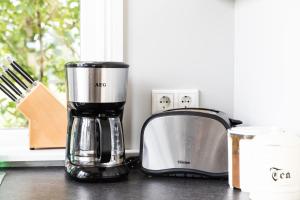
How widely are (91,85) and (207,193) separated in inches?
15.3

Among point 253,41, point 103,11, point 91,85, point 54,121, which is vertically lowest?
point 54,121

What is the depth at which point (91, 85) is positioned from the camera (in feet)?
3.85

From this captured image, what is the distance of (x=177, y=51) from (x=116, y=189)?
0.51m

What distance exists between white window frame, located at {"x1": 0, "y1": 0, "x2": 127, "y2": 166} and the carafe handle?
0.80ft

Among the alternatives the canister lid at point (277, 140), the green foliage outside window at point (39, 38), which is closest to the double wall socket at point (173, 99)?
the green foliage outside window at point (39, 38)

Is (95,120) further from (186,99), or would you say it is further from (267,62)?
(267,62)

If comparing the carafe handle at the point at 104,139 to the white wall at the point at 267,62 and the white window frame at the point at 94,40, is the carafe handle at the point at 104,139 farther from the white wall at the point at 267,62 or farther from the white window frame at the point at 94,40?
the white wall at the point at 267,62

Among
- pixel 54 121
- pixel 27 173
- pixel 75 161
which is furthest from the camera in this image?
pixel 54 121

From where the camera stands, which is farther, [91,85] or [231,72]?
[231,72]

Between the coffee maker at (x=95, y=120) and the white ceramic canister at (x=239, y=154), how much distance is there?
28 centimetres

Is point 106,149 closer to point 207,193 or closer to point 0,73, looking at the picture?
point 207,193

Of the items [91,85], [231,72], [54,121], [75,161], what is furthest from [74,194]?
[231,72]

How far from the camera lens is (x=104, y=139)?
1194 millimetres

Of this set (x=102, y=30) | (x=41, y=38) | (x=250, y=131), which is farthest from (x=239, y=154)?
(x=41, y=38)
